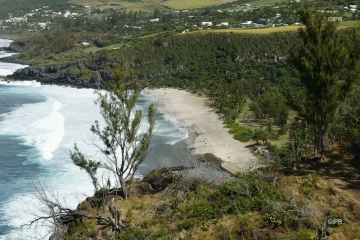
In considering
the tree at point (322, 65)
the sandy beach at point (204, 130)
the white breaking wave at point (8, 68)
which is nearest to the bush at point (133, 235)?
the tree at point (322, 65)

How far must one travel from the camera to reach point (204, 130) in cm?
5722

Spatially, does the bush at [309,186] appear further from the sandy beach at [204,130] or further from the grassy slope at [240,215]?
the sandy beach at [204,130]

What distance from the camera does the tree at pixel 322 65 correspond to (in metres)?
20.1

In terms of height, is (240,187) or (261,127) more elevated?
(240,187)

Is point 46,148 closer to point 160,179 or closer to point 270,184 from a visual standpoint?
point 160,179

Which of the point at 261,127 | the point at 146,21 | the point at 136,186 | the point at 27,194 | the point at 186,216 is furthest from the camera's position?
the point at 146,21

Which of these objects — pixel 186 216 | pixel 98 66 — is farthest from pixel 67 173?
pixel 98 66

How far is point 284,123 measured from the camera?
5769 cm

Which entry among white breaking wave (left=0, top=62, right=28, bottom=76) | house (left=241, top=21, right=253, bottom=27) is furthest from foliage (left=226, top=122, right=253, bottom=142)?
house (left=241, top=21, right=253, bottom=27)

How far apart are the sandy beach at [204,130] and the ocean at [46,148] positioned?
6.16ft

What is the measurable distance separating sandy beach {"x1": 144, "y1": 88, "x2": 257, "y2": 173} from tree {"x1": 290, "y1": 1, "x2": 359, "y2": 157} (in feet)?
23.7

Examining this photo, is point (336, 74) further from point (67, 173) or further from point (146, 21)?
point (146, 21)

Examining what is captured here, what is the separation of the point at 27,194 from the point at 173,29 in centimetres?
11219

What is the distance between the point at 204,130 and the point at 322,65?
37481 mm
